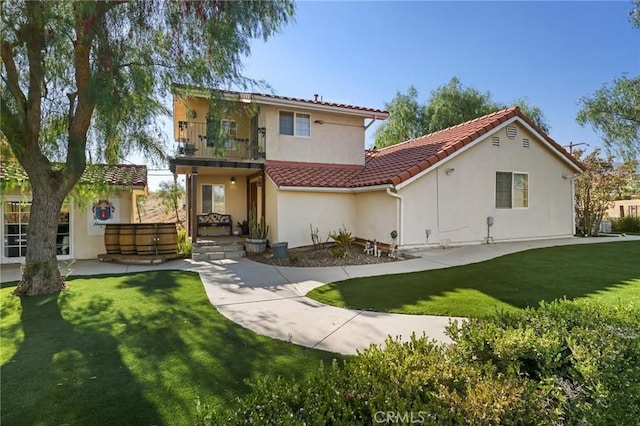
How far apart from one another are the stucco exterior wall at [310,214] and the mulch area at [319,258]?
25.8 inches

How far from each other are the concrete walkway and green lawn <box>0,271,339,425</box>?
1.39ft

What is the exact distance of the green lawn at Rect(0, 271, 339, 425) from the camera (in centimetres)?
324

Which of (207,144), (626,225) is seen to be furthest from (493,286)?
(626,225)

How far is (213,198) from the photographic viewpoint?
56.3 ft

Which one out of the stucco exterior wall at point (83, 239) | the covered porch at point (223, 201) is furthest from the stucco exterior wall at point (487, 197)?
the stucco exterior wall at point (83, 239)

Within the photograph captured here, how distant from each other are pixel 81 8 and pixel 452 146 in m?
10.7

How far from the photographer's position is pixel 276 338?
Result: 494 centimetres

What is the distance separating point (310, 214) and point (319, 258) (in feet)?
7.53

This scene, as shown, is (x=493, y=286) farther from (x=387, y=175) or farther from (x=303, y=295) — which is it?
(x=387, y=175)

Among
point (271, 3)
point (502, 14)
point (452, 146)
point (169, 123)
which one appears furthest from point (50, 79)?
point (502, 14)

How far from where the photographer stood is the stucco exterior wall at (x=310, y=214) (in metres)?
13.0

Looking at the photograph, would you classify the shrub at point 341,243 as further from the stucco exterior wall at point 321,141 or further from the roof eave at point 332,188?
the stucco exterior wall at point 321,141

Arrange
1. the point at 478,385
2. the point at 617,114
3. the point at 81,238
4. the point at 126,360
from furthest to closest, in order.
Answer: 1. the point at 617,114
2. the point at 81,238
3. the point at 126,360
4. the point at 478,385

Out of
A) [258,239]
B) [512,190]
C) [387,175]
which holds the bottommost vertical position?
[258,239]
